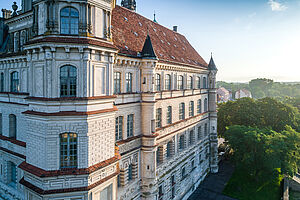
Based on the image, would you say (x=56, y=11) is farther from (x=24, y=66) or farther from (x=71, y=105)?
(x=24, y=66)

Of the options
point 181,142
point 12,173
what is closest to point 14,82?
point 12,173

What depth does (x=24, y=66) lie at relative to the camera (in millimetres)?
22438

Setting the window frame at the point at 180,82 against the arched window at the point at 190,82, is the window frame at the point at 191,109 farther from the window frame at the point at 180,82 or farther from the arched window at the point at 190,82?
the window frame at the point at 180,82

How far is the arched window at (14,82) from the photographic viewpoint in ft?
77.8

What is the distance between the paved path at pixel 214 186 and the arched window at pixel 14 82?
29717mm

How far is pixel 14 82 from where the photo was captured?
79.4 feet

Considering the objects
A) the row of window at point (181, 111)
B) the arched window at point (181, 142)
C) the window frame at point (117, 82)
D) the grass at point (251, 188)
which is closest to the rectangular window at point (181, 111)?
the row of window at point (181, 111)

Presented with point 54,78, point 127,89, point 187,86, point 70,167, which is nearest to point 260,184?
point 187,86

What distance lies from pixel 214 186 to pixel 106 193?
27.7 m

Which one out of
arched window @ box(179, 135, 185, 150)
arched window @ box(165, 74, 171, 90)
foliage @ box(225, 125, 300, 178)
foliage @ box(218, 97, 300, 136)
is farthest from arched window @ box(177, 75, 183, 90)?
foliage @ box(218, 97, 300, 136)

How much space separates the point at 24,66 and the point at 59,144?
12115mm

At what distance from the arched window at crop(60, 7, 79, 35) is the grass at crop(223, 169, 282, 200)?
34.4 meters

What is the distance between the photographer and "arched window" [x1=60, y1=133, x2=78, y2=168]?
15.2 meters

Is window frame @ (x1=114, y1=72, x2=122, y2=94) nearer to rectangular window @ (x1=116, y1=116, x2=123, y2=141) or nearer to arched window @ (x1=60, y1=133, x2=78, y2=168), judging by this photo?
rectangular window @ (x1=116, y1=116, x2=123, y2=141)
